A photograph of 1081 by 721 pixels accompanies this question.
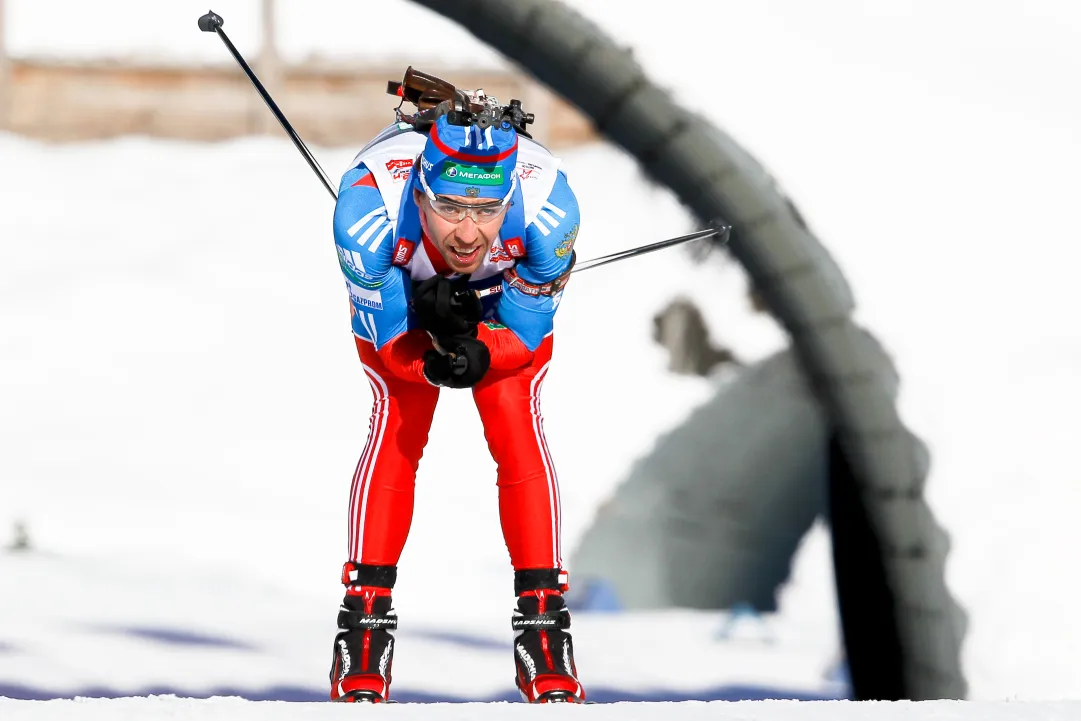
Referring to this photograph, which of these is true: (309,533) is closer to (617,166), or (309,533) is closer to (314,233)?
(314,233)

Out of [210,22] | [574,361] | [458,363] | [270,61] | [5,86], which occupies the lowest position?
[458,363]

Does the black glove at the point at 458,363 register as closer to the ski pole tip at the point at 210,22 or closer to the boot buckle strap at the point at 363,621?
the boot buckle strap at the point at 363,621

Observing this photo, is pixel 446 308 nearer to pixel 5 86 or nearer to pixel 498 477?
pixel 498 477

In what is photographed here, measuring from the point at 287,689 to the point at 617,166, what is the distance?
10973 mm

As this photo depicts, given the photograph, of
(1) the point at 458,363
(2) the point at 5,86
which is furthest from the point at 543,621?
(2) the point at 5,86

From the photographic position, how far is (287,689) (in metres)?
8.73

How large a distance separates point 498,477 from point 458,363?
47 cm

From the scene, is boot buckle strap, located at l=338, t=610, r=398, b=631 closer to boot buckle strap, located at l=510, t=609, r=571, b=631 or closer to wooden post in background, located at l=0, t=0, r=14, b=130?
boot buckle strap, located at l=510, t=609, r=571, b=631

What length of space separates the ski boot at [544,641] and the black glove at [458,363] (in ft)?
2.42

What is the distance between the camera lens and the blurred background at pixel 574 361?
7.74 m

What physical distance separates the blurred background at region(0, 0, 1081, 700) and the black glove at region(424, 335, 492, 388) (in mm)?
2823

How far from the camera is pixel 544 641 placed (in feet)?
16.8

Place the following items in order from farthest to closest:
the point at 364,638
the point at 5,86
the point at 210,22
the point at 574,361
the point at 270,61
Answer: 1. the point at 5,86
2. the point at 270,61
3. the point at 574,361
4. the point at 210,22
5. the point at 364,638

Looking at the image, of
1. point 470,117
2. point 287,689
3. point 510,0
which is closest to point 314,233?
point 287,689
